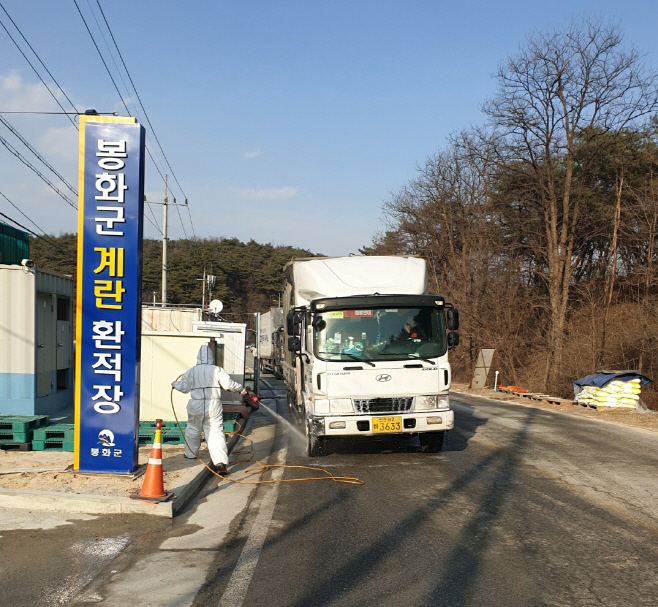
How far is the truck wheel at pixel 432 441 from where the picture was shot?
11344mm

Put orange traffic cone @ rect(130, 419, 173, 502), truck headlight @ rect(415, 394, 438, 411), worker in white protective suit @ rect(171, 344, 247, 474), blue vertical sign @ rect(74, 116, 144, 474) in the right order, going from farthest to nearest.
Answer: truck headlight @ rect(415, 394, 438, 411), worker in white protective suit @ rect(171, 344, 247, 474), blue vertical sign @ rect(74, 116, 144, 474), orange traffic cone @ rect(130, 419, 173, 502)

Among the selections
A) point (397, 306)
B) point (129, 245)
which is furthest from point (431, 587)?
point (397, 306)

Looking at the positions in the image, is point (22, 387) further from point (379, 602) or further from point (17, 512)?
point (379, 602)

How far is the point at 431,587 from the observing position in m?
5.04

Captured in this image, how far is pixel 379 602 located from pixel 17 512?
14.5 feet

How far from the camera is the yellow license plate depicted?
34.2 feet

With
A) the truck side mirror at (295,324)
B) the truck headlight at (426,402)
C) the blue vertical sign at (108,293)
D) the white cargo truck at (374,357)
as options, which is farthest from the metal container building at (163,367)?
the truck headlight at (426,402)

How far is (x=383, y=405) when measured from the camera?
1052cm

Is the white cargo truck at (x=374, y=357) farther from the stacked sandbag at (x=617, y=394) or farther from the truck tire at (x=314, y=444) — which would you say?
the stacked sandbag at (x=617, y=394)

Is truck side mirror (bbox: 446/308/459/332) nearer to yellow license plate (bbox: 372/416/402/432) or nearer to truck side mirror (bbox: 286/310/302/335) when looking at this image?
yellow license plate (bbox: 372/416/402/432)

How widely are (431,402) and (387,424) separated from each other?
0.82 metres

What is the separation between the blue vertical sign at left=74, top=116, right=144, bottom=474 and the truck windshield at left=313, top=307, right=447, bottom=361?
3374 millimetres

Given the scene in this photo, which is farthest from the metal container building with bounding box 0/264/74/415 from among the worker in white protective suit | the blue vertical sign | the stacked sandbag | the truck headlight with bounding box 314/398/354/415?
the stacked sandbag

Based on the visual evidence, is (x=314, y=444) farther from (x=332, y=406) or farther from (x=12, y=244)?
(x=12, y=244)
